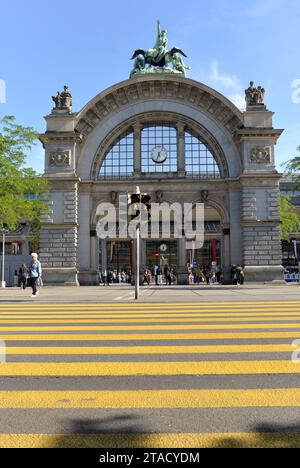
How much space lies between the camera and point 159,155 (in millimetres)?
39844

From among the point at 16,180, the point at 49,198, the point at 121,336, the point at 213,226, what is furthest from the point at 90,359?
the point at 213,226

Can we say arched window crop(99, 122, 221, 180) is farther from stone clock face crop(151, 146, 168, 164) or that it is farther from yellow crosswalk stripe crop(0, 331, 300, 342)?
yellow crosswalk stripe crop(0, 331, 300, 342)

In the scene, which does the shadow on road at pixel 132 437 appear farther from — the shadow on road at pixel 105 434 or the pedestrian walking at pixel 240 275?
the pedestrian walking at pixel 240 275

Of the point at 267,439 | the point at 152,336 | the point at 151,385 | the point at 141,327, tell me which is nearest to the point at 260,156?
the point at 141,327

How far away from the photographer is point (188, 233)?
39.9 metres

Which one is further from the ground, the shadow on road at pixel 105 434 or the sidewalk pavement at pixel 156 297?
the shadow on road at pixel 105 434

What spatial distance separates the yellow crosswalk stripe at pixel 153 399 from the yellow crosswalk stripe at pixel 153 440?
0.73m

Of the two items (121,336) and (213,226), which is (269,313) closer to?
(121,336)

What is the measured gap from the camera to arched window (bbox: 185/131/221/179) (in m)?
39.5

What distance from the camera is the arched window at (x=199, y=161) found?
39.5 meters

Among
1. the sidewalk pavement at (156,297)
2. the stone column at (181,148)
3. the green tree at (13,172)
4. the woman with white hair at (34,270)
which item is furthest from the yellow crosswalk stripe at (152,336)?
the stone column at (181,148)

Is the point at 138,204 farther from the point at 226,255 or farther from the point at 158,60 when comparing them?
the point at 158,60

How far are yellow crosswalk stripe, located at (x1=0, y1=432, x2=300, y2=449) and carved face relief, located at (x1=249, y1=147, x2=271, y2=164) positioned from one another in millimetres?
35383

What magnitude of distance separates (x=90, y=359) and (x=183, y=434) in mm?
3007
